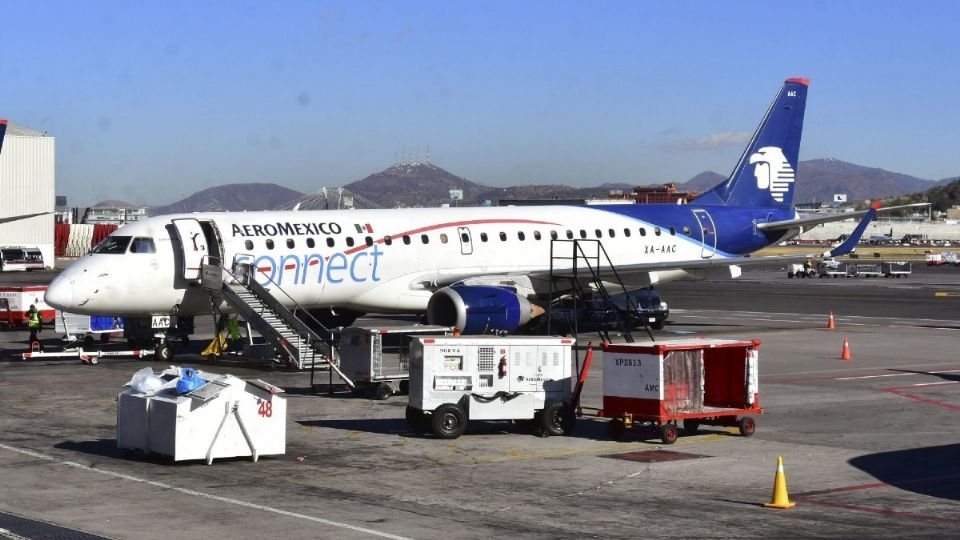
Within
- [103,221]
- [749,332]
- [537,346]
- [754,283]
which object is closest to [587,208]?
[749,332]

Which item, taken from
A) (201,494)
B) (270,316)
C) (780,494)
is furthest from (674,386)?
(270,316)

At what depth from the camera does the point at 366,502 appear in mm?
17344

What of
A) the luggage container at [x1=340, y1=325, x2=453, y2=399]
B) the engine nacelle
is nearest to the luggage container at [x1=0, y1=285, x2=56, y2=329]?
the engine nacelle

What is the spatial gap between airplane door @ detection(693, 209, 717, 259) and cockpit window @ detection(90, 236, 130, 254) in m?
21.9

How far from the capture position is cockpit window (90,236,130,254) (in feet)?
120

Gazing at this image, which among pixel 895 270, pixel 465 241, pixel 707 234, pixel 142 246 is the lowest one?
pixel 142 246

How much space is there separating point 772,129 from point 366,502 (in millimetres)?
38090

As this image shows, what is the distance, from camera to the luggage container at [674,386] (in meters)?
22.7

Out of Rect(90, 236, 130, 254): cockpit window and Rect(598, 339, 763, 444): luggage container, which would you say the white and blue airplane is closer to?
Rect(90, 236, 130, 254): cockpit window

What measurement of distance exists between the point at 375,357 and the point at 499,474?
→ 9204 mm

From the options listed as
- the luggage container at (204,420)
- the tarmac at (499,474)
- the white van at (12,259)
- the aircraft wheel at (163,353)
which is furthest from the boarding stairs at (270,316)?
the white van at (12,259)

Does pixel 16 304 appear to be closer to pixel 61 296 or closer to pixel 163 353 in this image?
pixel 163 353

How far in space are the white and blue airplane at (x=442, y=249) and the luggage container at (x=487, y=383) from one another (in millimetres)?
12633

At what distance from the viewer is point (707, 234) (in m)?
48.4
